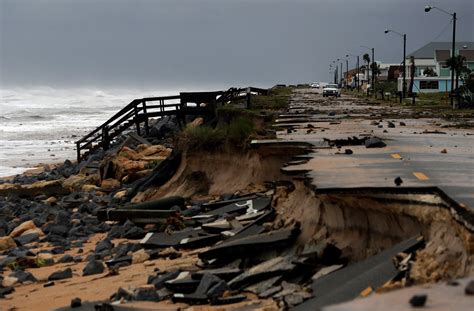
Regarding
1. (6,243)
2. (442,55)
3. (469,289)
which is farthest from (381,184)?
(442,55)

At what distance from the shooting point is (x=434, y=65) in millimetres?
112500

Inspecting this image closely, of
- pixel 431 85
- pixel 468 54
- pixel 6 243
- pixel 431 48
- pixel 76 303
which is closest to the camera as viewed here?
pixel 76 303

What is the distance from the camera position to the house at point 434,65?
101 metres

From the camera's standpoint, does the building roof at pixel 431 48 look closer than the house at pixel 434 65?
No

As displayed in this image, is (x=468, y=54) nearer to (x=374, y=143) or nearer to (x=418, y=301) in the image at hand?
(x=374, y=143)

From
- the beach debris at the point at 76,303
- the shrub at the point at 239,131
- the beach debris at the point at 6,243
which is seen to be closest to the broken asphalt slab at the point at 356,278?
the beach debris at the point at 76,303

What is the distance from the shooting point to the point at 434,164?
11.7m

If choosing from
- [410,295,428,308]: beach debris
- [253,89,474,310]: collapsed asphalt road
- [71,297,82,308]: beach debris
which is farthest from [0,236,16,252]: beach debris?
[410,295,428,308]: beach debris

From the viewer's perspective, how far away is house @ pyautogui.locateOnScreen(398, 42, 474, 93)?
10125 cm

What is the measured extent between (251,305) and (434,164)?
206 inches

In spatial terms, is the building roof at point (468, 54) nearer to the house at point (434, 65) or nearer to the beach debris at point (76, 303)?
the house at point (434, 65)

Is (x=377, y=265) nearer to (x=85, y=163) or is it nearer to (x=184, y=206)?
(x=184, y=206)

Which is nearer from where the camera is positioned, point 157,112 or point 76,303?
point 76,303

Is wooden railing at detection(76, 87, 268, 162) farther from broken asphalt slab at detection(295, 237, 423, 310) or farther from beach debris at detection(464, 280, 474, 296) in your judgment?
beach debris at detection(464, 280, 474, 296)
